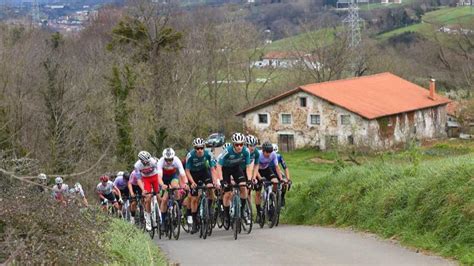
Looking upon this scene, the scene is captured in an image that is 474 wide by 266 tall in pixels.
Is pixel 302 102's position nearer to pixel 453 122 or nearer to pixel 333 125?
pixel 333 125

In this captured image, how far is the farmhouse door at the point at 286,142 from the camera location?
69812 mm

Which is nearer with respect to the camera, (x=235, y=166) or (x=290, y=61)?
(x=235, y=166)

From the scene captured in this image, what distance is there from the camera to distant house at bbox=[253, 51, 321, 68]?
83500 mm

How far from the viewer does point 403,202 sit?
14.6 m

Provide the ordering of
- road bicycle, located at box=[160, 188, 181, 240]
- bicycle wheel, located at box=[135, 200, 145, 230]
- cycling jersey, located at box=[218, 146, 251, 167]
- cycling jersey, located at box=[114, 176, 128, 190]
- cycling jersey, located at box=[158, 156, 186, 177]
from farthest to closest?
cycling jersey, located at box=[114, 176, 128, 190] → bicycle wheel, located at box=[135, 200, 145, 230] → road bicycle, located at box=[160, 188, 181, 240] → cycling jersey, located at box=[158, 156, 186, 177] → cycling jersey, located at box=[218, 146, 251, 167]

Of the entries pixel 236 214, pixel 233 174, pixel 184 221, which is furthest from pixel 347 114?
pixel 236 214

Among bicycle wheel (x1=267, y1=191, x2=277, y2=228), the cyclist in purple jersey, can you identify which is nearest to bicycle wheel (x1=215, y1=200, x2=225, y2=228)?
bicycle wheel (x1=267, y1=191, x2=277, y2=228)

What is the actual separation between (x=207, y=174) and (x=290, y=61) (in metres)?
69.0

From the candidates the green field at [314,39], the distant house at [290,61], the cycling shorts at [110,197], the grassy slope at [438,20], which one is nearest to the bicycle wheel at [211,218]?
the cycling shorts at [110,197]

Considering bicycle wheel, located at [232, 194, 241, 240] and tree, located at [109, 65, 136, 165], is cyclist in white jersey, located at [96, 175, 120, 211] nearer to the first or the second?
bicycle wheel, located at [232, 194, 241, 240]

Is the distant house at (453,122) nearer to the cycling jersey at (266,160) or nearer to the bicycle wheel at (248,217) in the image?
the cycling jersey at (266,160)

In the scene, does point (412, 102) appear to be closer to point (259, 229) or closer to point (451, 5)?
point (259, 229)

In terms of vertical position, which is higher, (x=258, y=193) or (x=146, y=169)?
(x=146, y=169)

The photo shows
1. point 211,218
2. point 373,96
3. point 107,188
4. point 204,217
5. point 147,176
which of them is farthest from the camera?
point 373,96
